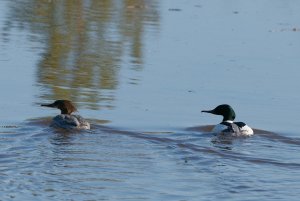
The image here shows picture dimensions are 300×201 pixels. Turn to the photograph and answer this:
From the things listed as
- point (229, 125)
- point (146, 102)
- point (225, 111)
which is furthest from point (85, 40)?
point (229, 125)

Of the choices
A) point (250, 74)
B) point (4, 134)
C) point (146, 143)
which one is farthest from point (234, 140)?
point (250, 74)

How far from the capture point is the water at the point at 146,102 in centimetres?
1085

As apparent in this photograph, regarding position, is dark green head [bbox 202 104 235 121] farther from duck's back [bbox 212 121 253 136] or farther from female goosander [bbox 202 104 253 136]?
duck's back [bbox 212 121 253 136]

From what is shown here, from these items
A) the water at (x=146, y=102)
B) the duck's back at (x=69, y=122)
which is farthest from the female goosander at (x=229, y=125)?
the duck's back at (x=69, y=122)

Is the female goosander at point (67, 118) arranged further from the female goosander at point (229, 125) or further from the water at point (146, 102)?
the female goosander at point (229, 125)

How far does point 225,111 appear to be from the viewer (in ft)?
50.5

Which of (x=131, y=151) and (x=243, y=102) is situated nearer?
(x=131, y=151)

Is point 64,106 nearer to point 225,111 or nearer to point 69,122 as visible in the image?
point 69,122

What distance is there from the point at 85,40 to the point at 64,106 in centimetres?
836

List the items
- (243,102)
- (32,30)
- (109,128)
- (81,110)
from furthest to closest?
1. (32,30)
2. (243,102)
3. (81,110)
4. (109,128)

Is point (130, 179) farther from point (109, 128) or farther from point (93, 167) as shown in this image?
point (109, 128)

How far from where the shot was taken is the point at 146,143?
1321cm

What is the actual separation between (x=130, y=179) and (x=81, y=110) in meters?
4.75

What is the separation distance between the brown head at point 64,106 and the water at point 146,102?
268 millimetres
